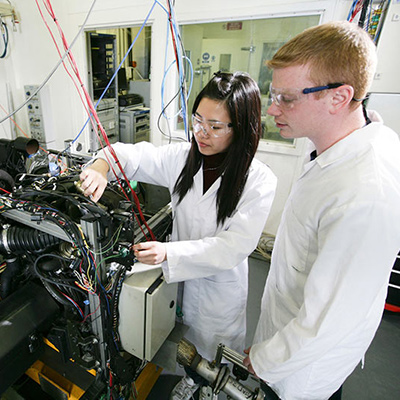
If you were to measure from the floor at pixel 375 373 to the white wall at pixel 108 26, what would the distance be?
1.28 meters

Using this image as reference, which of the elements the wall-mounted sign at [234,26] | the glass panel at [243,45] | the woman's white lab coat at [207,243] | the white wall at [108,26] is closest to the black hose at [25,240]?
the woman's white lab coat at [207,243]

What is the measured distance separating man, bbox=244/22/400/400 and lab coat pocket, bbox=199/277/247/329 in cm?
31

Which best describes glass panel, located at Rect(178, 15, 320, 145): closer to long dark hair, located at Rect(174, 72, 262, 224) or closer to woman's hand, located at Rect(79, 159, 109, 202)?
long dark hair, located at Rect(174, 72, 262, 224)

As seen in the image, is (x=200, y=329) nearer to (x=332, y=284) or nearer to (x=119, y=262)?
(x=119, y=262)

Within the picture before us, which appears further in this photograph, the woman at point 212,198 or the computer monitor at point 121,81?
the computer monitor at point 121,81

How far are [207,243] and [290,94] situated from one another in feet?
1.83

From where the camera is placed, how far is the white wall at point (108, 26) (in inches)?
91.6

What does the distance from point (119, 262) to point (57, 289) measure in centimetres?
32

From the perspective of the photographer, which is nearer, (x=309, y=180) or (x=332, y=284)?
(x=332, y=284)

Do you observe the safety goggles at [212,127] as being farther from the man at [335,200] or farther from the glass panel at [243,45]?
the glass panel at [243,45]

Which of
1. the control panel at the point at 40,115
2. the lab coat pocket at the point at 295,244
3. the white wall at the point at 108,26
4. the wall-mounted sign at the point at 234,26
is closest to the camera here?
the lab coat pocket at the point at 295,244

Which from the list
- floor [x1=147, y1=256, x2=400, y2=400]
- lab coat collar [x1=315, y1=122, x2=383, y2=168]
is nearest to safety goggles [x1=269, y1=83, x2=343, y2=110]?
lab coat collar [x1=315, y1=122, x2=383, y2=168]

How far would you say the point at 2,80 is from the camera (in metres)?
3.24

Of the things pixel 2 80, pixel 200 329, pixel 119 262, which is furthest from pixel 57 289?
pixel 2 80
